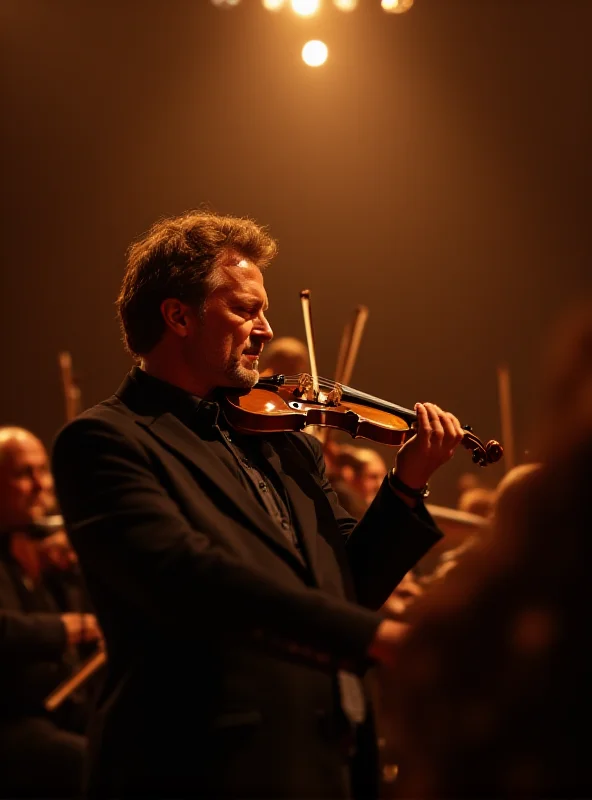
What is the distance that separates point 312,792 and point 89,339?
4.51m

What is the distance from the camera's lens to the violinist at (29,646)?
8.95ft

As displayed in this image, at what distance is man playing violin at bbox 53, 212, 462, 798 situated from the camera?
133cm

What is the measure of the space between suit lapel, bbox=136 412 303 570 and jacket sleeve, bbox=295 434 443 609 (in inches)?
9.8

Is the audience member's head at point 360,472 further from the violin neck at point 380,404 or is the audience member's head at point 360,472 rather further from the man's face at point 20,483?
the violin neck at point 380,404

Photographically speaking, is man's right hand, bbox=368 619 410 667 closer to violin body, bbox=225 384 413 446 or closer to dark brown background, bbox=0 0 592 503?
violin body, bbox=225 384 413 446

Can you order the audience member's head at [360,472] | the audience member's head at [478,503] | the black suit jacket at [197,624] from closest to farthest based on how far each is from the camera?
the black suit jacket at [197,624]
the audience member's head at [360,472]
the audience member's head at [478,503]

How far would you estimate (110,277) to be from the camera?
561 centimetres

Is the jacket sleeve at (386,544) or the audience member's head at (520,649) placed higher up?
the audience member's head at (520,649)

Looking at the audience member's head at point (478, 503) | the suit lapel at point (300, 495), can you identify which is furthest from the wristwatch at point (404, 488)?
the audience member's head at point (478, 503)

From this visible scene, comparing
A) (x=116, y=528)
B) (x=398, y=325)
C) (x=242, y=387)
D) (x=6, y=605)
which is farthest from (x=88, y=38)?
(x=116, y=528)

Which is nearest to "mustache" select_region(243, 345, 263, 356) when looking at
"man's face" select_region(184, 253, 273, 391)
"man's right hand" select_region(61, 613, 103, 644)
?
"man's face" select_region(184, 253, 273, 391)

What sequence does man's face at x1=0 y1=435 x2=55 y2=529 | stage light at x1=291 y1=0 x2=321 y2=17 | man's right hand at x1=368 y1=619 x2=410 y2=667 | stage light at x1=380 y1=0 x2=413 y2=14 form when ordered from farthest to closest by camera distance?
stage light at x1=291 y1=0 x2=321 y2=17 → stage light at x1=380 y1=0 x2=413 y2=14 → man's face at x1=0 y1=435 x2=55 y2=529 → man's right hand at x1=368 y1=619 x2=410 y2=667

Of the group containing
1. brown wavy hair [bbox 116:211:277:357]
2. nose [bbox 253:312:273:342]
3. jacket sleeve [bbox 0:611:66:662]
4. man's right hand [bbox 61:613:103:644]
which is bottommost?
man's right hand [bbox 61:613:103:644]

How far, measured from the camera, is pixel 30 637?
2.81m
